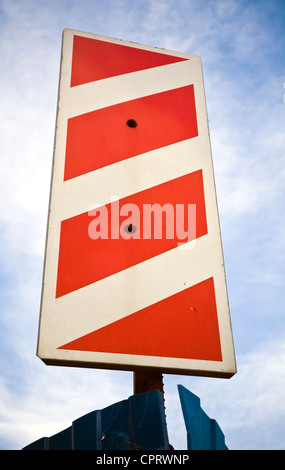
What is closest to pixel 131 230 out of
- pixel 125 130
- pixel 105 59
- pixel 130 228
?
pixel 130 228

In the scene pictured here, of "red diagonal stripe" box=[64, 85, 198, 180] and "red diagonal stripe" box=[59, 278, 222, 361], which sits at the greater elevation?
"red diagonal stripe" box=[64, 85, 198, 180]

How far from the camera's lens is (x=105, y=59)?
168 cm

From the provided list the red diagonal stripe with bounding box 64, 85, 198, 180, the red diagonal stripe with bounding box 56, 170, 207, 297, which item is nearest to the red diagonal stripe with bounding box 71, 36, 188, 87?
the red diagonal stripe with bounding box 64, 85, 198, 180

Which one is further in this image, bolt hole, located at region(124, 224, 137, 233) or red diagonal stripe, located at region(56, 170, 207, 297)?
bolt hole, located at region(124, 224, 137, 233)

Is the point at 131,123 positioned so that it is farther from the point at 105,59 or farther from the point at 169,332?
the point at 169,332

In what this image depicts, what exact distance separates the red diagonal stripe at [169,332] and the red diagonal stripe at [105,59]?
3.12 ft

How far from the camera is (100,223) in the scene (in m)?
1.19

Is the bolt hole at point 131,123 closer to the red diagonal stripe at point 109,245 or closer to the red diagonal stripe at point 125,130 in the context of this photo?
the red diagonal stripe at point 125,130

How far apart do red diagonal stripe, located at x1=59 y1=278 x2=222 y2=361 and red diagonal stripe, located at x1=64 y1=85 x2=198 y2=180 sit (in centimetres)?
52

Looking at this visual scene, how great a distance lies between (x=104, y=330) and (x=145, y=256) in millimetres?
262

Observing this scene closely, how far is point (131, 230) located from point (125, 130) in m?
0.44

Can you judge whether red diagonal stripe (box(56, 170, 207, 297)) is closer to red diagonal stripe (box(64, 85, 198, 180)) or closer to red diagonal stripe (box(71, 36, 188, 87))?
red diagonal stripe (box(64, 85, 198, 180))

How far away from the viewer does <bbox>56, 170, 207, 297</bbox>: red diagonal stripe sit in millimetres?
1108
